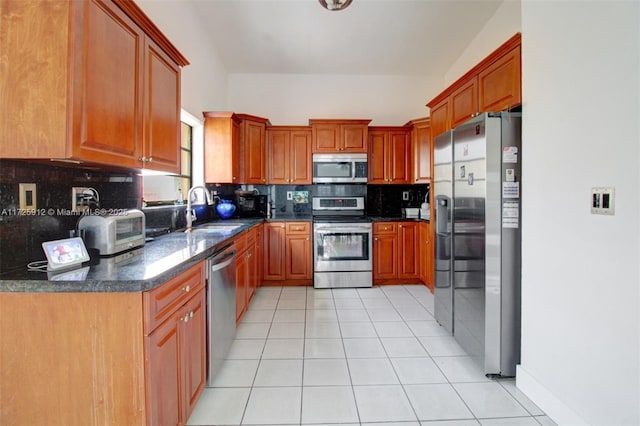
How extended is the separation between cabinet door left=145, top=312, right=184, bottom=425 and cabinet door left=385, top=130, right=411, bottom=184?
3520mm

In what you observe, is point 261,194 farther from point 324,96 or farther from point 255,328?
point 255,328

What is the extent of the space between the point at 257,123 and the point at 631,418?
4.03 meters

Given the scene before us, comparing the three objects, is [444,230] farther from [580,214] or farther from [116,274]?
[116,274]

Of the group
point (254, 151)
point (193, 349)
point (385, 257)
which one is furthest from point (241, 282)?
point (385, 257)

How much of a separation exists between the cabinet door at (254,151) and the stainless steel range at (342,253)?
102 centimetres

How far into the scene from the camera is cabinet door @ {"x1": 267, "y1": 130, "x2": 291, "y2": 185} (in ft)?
13.5

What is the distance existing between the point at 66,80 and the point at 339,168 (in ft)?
10.6

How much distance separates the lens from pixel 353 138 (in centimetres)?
402

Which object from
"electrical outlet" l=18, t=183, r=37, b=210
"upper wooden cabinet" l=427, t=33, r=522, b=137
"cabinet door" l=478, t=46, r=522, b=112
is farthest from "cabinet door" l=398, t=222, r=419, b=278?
"electrical outlet" l=18, t=183, r=37, b=210

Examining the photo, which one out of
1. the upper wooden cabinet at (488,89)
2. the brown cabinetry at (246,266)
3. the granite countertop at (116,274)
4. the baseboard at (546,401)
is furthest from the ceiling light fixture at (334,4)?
the baseboard at (546,401)

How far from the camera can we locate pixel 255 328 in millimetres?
2623

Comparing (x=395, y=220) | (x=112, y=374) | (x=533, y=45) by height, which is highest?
(x=533, y=45)

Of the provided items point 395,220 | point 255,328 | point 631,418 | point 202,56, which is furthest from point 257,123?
point 631,418

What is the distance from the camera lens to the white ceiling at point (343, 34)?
2871 millimetres
